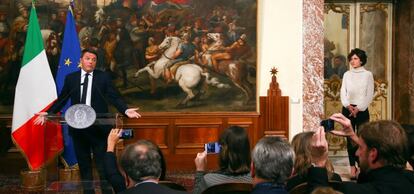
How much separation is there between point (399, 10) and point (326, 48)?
65.6 inches

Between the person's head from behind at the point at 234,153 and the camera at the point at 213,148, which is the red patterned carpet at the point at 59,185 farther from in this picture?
the person's head from behind at the point at 234,153

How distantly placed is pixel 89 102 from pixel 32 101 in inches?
66.7

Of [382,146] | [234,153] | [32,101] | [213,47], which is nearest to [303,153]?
[234,153]

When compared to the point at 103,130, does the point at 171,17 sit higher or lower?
higher

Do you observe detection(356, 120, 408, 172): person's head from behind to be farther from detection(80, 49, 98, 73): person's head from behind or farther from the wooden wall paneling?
the wooden wall paneling

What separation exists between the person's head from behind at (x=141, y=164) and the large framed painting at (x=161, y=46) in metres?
6.30

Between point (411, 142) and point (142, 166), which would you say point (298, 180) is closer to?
point (411, 142)

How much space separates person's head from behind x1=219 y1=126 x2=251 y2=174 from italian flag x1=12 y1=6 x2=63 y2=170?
14.2 ft

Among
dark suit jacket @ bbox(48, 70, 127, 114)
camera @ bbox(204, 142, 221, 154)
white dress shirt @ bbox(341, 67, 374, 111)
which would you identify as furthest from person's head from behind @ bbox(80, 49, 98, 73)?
white dress shirt @ bbox(341, 67, 374, 111)

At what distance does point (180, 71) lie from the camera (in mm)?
9648

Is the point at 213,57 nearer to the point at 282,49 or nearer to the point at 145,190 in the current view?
the point at 282,49

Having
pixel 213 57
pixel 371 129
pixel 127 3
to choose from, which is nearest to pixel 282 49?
pixel 213 57

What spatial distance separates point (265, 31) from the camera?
9.85m

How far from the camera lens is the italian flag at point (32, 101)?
7781 mm
